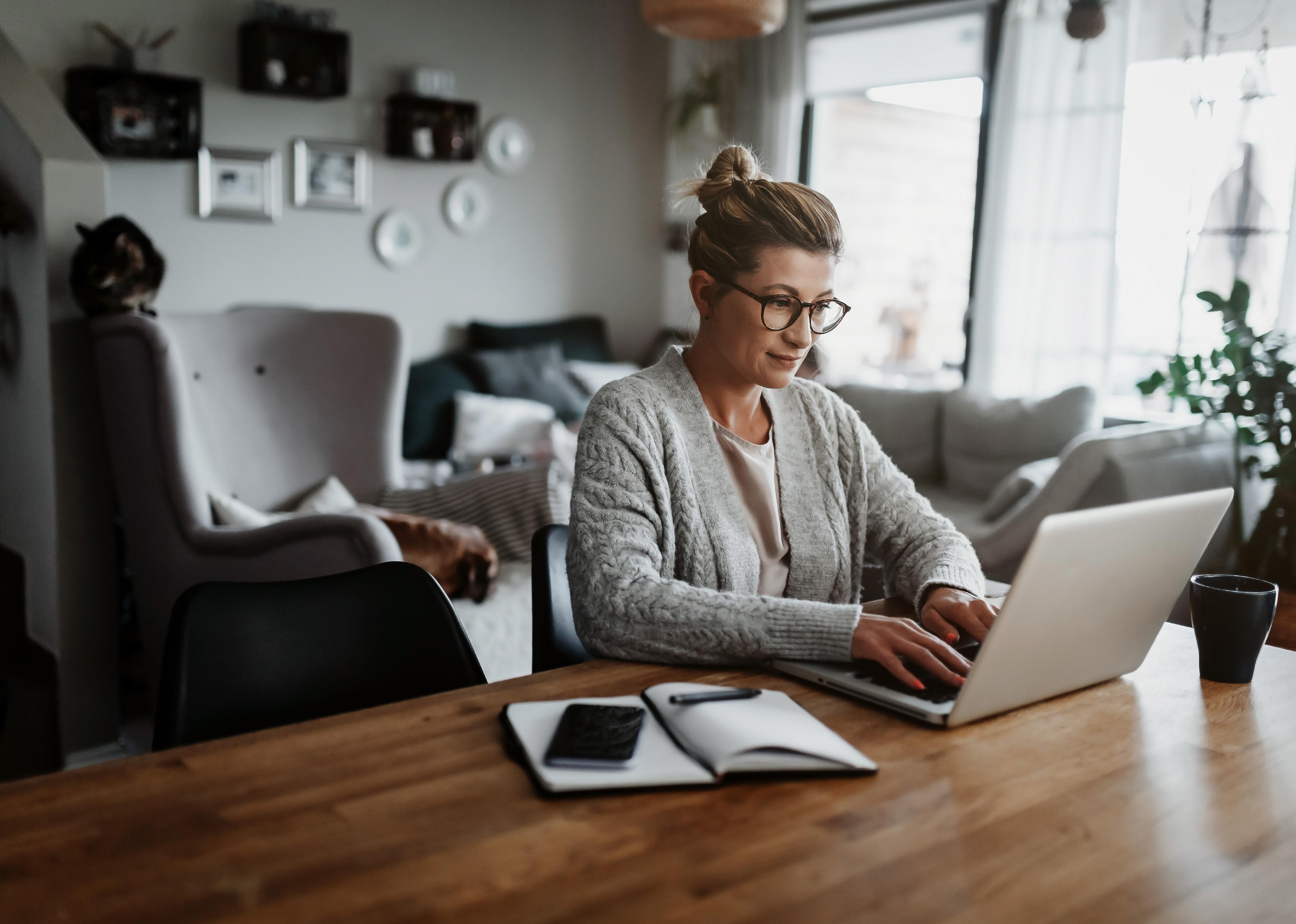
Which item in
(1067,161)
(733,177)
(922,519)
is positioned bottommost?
(922,519)

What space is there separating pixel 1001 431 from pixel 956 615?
2.85 metres

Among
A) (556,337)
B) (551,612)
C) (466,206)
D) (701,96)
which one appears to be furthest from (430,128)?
(551,612)

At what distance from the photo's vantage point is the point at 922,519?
1.58m

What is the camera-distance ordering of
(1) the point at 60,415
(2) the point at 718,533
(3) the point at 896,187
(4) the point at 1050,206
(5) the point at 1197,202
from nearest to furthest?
(2) the point at 718,533 < (1) the point at 60,415 < (5) the point at 1197,202 < (4) the point at 1050,206 < (3) the point at 896,187

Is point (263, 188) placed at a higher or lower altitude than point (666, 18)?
lower

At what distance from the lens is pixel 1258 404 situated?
2955mm

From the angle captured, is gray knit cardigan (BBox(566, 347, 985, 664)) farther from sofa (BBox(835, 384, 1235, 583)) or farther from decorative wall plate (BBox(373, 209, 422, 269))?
decorative wall plate (BBox(373, 209, 422, 269))

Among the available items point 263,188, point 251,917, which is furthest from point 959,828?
point 263,188

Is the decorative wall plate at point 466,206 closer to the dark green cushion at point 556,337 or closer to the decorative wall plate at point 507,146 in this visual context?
the decorative wall plate at point 507,146

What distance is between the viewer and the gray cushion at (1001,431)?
387 centimetres

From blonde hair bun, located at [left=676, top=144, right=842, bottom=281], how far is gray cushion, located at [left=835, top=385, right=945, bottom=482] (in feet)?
9.19

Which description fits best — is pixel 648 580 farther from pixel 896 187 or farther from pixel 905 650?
pixel 896 187

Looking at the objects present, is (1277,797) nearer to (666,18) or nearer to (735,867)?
(735,867)

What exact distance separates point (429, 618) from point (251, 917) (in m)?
0.69
